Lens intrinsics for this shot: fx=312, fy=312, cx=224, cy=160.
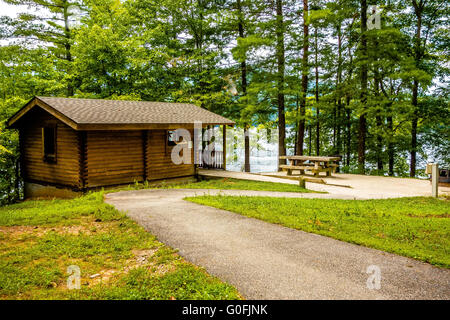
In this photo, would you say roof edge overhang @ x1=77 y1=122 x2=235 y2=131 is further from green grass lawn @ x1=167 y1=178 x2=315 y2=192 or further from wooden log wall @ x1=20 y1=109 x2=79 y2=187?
green grass lawn @ x1=167 y1=178 x2=315 y2=192

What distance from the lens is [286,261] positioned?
4727 mm

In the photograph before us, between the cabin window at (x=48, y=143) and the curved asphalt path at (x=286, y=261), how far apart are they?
27.5 feet

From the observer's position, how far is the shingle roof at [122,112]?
11.9 meters

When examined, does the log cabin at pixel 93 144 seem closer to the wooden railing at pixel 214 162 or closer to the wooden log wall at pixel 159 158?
the wooden log wall at pixel 159 158

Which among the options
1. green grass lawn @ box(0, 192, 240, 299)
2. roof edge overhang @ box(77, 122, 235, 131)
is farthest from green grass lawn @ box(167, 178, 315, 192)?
green grass lawn @ box(0, 192, 240, 299)

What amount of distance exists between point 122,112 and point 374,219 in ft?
36.2

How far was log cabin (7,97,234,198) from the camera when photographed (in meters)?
12.1

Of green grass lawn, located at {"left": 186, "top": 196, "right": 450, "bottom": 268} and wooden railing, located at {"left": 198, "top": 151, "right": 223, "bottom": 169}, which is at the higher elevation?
wooden railing, located at {"left": 198, "top": 151, "right": 223, "bottom": 169}

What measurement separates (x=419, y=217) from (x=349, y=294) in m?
5.01

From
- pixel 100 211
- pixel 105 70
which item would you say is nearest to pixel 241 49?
pixel 105 70

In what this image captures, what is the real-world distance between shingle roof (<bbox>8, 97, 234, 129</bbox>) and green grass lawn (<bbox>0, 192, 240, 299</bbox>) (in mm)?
5712

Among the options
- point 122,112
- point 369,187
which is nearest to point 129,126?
point 122,112

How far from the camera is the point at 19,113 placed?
13.9m

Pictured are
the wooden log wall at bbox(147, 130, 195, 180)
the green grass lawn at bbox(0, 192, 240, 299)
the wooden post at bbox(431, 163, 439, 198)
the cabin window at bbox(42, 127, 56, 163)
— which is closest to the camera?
the green grass lawn at bbox(0, 192, 240, 299)
